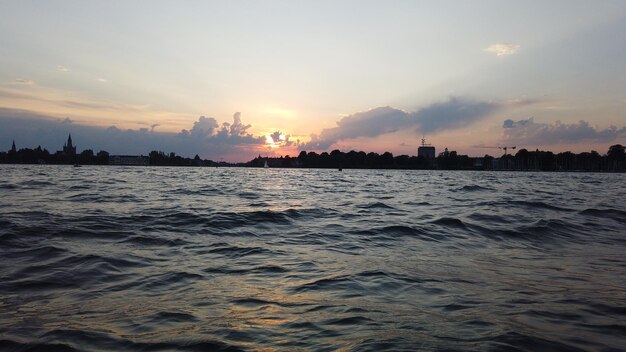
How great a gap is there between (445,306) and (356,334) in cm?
202

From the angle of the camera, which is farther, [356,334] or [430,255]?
[430,255]

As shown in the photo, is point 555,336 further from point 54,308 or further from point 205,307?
point 54,308

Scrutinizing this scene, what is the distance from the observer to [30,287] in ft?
25.3

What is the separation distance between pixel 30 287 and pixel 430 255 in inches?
374

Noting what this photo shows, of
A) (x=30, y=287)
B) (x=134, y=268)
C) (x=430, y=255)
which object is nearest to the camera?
(x=30, y=287)

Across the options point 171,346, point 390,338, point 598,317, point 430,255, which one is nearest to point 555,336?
point 598,317

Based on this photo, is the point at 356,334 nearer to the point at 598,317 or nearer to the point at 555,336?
the point at 555,336

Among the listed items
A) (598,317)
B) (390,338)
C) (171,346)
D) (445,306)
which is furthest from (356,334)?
(598,317)

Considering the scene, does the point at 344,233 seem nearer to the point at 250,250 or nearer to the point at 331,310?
the point at 250,250

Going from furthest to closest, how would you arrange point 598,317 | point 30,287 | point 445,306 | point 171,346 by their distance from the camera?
point 30,287, point 445,306, point 598,317, point 171,346

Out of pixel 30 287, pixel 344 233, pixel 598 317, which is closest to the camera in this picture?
pixel 598 317

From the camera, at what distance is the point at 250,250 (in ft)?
39.2

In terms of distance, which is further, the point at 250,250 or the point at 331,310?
the point at 250,250

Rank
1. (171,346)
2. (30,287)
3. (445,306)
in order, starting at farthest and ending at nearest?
(30,287) < (445,306) < (171,346)
